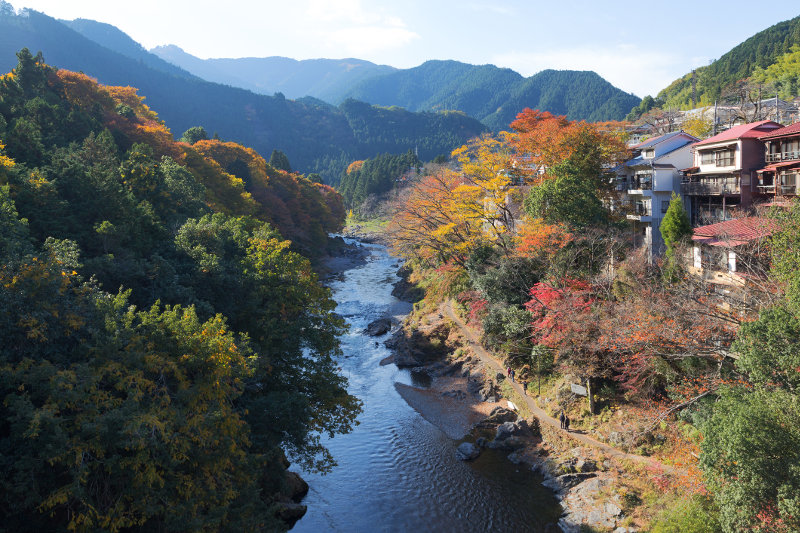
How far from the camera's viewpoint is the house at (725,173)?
2616cm

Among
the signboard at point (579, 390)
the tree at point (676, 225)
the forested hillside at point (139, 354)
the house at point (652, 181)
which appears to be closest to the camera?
the forested hillside at point (139, 354)

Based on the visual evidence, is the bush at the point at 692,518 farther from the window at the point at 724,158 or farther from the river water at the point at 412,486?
the window at the point at 724,158

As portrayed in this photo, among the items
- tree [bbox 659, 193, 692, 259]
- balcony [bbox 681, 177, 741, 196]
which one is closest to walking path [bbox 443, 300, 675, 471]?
tree [bbox 659, 193, 692, 259]

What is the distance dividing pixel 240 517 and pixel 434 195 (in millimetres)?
24102

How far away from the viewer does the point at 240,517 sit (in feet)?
36.8

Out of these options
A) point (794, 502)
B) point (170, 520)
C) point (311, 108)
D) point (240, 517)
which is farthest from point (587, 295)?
point (311, 108)

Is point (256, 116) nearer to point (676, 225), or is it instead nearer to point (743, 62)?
point (743, 62)

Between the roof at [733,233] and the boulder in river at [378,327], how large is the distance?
811 inches

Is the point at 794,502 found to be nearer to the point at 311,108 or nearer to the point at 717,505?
the point at 717,505

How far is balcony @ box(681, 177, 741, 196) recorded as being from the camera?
2641 centimetres

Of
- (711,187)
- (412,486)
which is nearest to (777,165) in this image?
(711,187)

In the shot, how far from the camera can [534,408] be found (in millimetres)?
21859

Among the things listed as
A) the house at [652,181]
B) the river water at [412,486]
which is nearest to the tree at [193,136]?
the river water at [412,486]

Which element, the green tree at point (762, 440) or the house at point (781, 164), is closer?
the green tree at point (762, 440)
